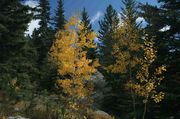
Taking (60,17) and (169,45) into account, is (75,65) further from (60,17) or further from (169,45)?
(60,17)

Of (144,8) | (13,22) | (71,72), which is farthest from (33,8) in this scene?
(144,8)

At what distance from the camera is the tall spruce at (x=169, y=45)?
80.7 feet

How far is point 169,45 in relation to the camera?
24.8 m

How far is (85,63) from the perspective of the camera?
1210 inches

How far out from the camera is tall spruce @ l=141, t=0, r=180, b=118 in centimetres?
2461

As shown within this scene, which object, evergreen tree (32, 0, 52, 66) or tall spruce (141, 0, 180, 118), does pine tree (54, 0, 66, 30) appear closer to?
evergreen tree (32, 0, 52, 66)

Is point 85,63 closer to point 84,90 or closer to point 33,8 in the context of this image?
point 84,90

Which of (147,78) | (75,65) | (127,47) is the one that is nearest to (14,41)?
(75,65)

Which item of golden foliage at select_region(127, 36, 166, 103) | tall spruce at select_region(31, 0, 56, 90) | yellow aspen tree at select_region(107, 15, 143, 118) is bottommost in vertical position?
golden foliage at select_region(127, 36, 166, 103)

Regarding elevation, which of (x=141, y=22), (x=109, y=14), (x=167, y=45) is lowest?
(x=167, y=45)

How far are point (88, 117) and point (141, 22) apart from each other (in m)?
32.0

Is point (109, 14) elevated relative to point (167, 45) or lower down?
elevated

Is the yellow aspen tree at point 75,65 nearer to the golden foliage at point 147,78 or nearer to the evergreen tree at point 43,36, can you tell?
the golden foliage at point 147,78

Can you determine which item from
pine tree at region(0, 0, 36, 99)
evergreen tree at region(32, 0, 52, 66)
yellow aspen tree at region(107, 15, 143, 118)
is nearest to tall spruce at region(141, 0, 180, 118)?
yellow aspen tree at region(107, 15, 143, 118)
